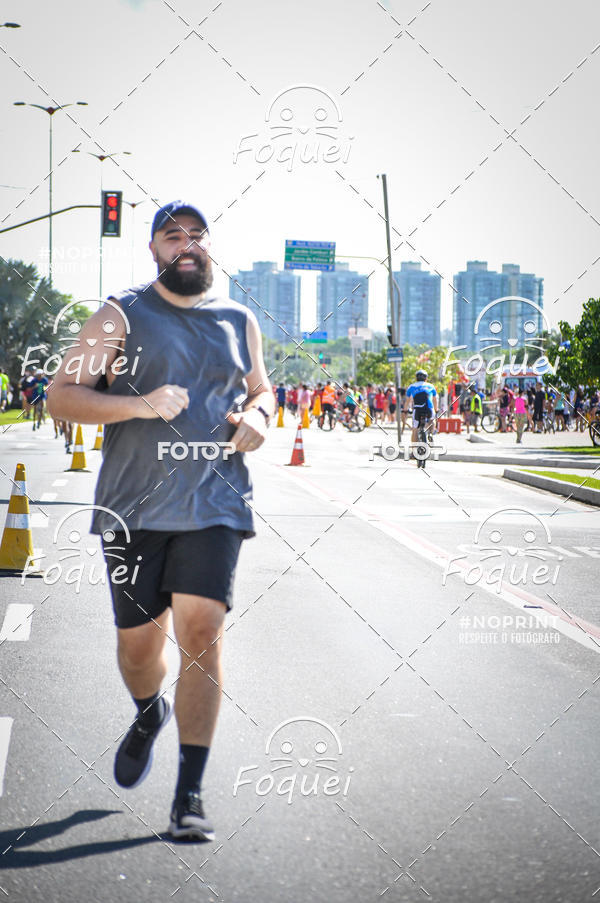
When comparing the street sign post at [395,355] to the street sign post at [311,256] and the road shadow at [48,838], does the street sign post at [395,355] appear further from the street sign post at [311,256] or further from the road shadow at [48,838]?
the road shadow at [48,838]

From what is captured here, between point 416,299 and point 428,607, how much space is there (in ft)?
379

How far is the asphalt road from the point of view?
10.8ft

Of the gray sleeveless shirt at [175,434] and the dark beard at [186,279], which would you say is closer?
the gray sleeveless shirt at [175,434]

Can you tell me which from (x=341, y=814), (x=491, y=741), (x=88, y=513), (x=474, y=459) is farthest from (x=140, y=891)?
(x=474, y=459)

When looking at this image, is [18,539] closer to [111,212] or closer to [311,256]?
[111,212]

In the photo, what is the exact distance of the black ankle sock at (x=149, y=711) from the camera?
150 inches

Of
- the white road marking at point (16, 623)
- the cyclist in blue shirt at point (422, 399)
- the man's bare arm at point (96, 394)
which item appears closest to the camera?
the man's bare arm at point (96, 394)

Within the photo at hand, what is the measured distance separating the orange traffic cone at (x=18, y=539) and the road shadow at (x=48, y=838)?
16.3 ft

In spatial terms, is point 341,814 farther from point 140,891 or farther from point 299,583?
point 299,583

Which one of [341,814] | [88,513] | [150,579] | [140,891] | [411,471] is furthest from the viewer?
[411,471]

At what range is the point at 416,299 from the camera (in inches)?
4781

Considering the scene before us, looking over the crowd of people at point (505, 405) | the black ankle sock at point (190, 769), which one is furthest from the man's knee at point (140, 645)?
the crowd of people at point (505, 405)

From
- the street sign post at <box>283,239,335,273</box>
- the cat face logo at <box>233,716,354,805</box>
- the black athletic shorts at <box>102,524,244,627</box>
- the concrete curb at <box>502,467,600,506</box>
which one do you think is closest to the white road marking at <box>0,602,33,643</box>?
the cat face logo at <box>233,716,354,805</box>

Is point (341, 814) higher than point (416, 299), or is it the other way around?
point (416, 299)
